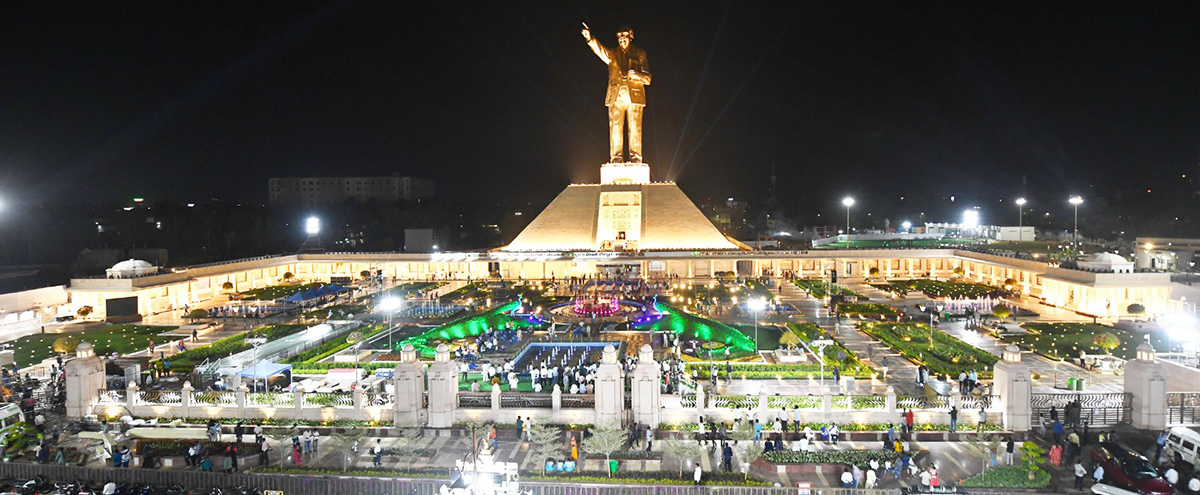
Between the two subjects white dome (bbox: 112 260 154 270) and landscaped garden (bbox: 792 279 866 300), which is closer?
white dome (bbox: 112 260 154 270)

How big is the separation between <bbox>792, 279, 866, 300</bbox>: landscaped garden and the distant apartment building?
78.2 m

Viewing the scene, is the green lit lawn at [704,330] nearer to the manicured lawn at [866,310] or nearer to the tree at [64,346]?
the manicured lawn at [866,310]

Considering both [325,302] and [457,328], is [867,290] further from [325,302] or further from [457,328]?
[325,302]

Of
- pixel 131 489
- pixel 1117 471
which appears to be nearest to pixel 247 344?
pixel 131 489

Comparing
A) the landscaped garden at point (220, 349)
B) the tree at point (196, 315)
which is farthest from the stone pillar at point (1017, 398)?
the tree at point (196, 315)

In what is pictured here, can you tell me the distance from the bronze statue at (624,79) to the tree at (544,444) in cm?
4057

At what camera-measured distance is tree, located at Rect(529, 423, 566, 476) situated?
14266 millimetres

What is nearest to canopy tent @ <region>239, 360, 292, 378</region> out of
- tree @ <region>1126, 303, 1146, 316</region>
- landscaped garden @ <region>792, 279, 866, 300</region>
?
landscaped garden @ <region>792, 279, 866, 300</region>

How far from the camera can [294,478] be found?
44.8ft

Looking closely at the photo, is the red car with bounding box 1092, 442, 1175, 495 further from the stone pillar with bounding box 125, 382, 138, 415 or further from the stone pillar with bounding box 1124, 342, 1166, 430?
the stone pillar with bounding box 125, 382, 138, 415

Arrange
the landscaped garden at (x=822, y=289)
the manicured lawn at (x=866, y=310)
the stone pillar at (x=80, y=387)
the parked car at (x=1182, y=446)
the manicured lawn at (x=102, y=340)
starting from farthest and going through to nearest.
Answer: the landscaped garden at (x=822, y=289), the manicured lawn at (x=866, y=310), the manicured lawn at (x=102, y=340), the stone pillar at (x=80, y=387), the parked car at (x=1182, y=446)

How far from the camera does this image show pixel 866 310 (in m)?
31.8

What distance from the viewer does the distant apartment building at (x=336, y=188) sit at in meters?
112

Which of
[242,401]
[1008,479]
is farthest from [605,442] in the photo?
[242,401]
